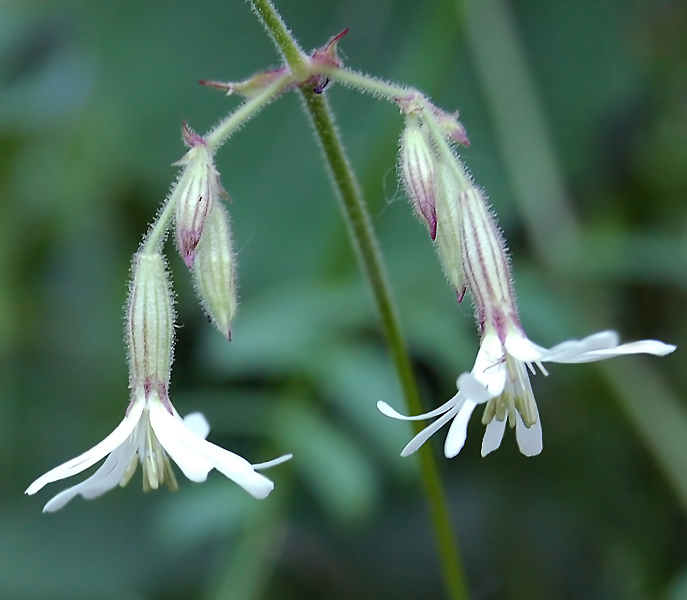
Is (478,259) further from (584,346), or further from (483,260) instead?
(584,346)

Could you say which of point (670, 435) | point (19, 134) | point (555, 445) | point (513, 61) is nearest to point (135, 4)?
point (19, 134)

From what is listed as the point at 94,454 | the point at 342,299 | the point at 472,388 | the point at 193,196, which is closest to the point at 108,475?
the point at 94,454

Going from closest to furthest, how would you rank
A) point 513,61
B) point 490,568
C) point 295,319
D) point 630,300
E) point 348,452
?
point 348,452, point 295,319, point 490,568, point 630,300, point 513,61

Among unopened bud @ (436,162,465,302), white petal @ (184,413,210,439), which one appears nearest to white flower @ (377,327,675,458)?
unopened bud @ (436,162,465,302)

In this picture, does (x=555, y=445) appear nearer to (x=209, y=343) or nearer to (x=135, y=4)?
(x=209, y=343)

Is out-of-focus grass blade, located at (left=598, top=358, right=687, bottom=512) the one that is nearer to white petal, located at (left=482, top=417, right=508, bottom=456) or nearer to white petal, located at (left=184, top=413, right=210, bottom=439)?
white petal, located at (left=482, top=417, right=508, bottom=456)
